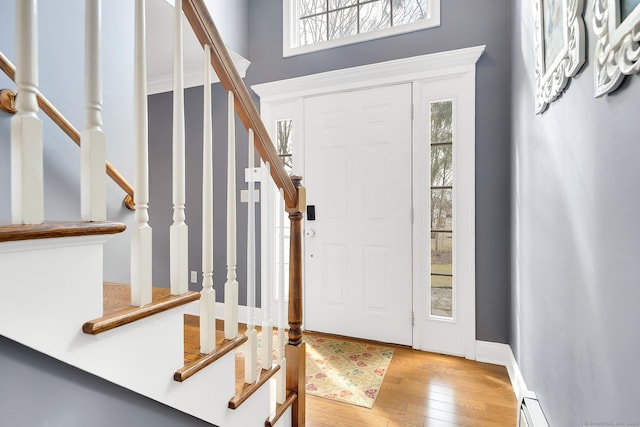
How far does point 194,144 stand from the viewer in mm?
3217

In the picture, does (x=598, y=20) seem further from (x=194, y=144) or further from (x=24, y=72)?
(x=194, y=144)

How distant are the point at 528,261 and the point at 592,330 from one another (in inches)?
34.3

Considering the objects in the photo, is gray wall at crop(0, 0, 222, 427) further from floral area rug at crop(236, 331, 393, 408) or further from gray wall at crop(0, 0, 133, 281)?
floral area rug at crop(236, 331, 393, 408)

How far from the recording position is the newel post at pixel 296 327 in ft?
4.86

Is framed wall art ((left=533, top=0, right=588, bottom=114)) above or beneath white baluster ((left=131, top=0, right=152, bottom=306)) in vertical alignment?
above

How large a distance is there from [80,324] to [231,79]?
82 centimetres

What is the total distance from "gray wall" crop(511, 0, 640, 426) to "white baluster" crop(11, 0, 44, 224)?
1.18 metres

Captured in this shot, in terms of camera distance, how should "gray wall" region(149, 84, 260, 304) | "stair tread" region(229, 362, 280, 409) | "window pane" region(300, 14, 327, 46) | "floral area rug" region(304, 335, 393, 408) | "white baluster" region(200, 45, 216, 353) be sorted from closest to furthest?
"white baluster" region(200, 45, 216, 353), "stair tread" region(229, 362, 280, 409), "floral area rug" region(304, 335, 393, 408), "window pane" region(300, 14, 327, 46), "gray wall" region(149, 84, 260, 304)

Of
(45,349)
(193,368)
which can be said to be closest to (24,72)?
(45,349)

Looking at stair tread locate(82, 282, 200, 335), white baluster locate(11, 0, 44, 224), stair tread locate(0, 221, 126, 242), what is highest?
white baluster locate(11, 0, 44, 224)

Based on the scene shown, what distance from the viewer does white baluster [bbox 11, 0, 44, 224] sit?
538 mm

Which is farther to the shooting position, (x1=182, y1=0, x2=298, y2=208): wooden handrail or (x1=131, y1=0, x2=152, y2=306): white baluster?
(x1=182, y1=0, x2=298, y2=208): wooden handrail

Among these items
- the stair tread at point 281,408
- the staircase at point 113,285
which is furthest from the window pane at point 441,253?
the staircase at point 113,285

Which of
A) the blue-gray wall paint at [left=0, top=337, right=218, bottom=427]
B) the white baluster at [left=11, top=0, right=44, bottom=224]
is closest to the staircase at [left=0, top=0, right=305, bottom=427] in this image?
the white baluster at [left=11, top=0, right=44, bottom=224]
